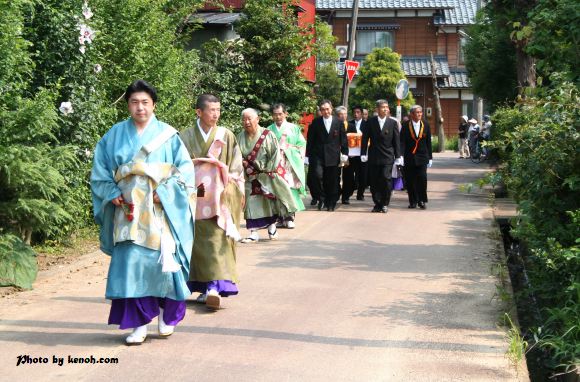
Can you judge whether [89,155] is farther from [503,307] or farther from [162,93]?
[503,307]

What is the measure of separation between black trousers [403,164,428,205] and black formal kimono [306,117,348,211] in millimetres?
1473

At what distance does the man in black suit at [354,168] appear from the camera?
61.3 ft

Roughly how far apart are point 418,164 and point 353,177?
1.91 metres

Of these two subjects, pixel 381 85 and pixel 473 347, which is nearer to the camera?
pixel 473 347

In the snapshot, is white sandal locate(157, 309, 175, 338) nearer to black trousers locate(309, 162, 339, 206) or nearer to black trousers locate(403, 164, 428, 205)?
black trousers locate(309, 162, 339, 206)

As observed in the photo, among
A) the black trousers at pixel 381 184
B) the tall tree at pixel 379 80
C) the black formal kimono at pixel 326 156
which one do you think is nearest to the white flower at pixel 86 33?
the black formal kimono at pixel 326 156

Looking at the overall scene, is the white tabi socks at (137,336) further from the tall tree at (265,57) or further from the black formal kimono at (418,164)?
the tall tree at (265,57)

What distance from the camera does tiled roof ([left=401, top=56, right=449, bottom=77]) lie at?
48.2 m

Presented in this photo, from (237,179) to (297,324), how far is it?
64.6 inches

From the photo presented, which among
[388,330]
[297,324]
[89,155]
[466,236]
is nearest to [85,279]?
[89,155]

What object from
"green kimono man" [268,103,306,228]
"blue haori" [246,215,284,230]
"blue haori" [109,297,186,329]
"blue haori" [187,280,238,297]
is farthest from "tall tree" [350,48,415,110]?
"blue haori" [109,297,186,329]

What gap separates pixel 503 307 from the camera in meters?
8.32

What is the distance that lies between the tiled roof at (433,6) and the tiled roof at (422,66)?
79.5 inches

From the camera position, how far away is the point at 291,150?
47.5 feet
